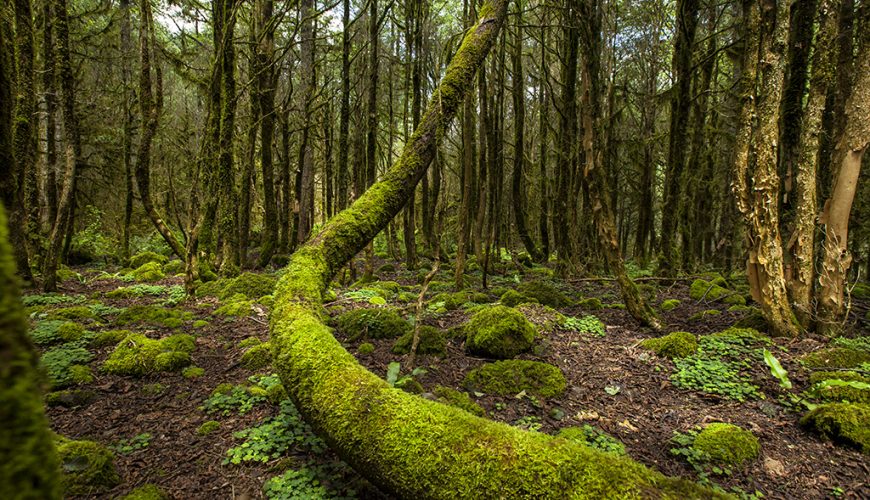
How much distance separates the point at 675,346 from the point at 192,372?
18.2ft

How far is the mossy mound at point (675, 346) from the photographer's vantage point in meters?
4.64

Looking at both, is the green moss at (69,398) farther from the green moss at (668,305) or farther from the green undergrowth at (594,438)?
the green moss at (668,305)

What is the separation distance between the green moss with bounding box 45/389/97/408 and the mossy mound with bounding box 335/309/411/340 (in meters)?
2.64

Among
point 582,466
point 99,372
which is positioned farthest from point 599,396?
point 99,372

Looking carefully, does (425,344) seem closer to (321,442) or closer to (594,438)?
(321,442)

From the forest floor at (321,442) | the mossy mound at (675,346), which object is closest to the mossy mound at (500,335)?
the forest floor at (321,442)

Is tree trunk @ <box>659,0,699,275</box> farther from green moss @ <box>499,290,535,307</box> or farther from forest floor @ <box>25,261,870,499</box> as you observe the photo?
green moss @ <box>499,290,535,307</box>

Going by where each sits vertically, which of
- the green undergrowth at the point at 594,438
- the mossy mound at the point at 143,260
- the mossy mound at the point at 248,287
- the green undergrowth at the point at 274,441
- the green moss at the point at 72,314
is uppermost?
the mossy mound at the point at 143,260

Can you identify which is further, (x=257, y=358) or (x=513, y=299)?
(x=513, y=299)

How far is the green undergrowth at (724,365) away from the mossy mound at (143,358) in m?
5.43

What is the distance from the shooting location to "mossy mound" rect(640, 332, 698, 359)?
4.64 m

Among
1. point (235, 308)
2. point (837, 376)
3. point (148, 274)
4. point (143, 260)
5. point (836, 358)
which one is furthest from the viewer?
point (143, 260)

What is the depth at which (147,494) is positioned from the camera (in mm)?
2305

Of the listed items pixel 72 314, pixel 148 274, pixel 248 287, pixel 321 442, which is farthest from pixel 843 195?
pixel 148 274
